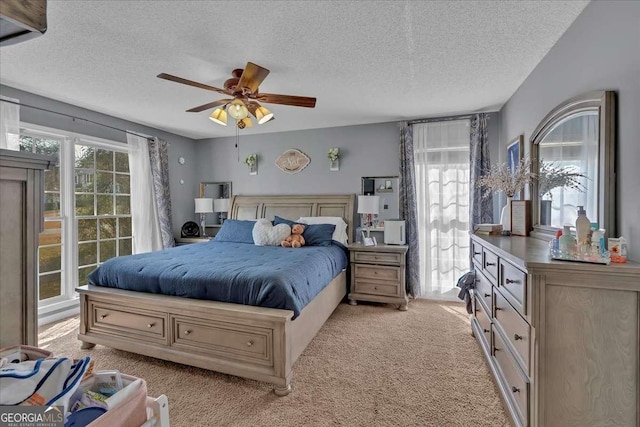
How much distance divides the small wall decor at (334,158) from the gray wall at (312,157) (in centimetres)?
5

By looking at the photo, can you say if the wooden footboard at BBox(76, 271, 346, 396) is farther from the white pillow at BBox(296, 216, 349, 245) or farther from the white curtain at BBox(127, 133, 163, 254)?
the white curtain at BBox(127, 133, 163, 254)

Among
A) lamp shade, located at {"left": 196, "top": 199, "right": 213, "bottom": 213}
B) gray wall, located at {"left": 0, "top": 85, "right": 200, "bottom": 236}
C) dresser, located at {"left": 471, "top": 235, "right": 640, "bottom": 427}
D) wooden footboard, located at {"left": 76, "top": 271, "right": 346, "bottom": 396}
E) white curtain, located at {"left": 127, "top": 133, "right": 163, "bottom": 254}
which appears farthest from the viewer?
lamp shade, located at {"left": 196, "top": 199, "right": 213, "bottom": 213}

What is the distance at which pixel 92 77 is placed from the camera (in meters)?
2.64

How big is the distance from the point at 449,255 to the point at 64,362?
396 centimetres

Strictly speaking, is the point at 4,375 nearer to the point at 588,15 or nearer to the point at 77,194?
the point at 588,15

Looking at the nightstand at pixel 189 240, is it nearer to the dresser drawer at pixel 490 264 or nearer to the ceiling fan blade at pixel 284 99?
the ceiling fan blade at pixel 284 99

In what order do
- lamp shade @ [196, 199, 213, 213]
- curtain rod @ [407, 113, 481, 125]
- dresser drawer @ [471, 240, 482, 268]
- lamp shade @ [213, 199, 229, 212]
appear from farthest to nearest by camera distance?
lamp shade @ [213, 199, 229, 212], lamp shade @ [196, 199, 213, 213], curtain rod @ [407, 113, 481, 125], dresser drawer @ [471, 240, 482, 268]

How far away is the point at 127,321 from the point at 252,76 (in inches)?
87.2

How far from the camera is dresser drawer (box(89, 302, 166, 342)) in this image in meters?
2.29

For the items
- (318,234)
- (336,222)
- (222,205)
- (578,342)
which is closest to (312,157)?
(336,222)

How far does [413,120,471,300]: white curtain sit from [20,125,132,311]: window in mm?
4115

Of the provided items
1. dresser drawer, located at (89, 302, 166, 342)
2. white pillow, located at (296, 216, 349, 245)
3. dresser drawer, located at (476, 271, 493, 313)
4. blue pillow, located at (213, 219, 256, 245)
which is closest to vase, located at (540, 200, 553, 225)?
dresser drawer, located at (476, 271, 493, 313)

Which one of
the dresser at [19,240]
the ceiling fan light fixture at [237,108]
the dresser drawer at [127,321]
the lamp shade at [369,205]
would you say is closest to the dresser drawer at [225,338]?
the dresser drawer at [127,321]

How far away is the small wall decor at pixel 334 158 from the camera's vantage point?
4.30 m
